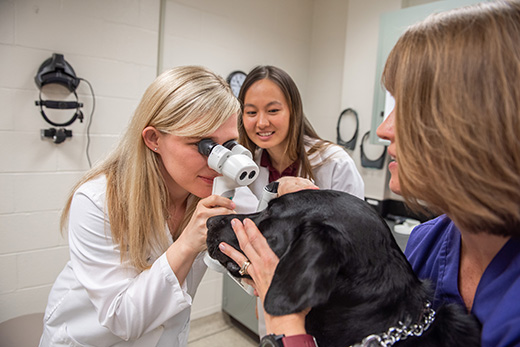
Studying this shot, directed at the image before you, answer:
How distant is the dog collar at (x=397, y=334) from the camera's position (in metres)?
0.75

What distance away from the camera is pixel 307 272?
76 cm

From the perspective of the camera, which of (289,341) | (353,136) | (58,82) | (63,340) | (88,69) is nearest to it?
(289,341)

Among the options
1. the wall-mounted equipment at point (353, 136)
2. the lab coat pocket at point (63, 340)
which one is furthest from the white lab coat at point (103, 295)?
the wall-mounted equipment at point (353, 136)

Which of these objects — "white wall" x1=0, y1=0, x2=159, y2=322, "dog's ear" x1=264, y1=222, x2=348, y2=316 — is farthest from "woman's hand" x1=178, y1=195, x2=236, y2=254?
"white wall" x1=0, y1=0, x2=159, y2=322

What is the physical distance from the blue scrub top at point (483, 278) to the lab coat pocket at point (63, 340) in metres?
1.13

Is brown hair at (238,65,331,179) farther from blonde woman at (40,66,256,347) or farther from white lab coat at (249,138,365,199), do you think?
blonde woman at (40,66,256,347)

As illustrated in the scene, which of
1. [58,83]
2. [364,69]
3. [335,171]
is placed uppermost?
[364,69]

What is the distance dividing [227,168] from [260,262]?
0.32 meters

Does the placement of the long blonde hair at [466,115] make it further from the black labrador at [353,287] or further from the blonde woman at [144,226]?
the blonde woman at [144,226]

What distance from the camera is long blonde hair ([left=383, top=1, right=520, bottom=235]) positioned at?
1.94 feet

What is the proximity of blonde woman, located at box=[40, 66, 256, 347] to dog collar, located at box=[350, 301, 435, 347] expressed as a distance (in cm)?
55

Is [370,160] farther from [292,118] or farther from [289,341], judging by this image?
[289,341]

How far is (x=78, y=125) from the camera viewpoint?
2252mm

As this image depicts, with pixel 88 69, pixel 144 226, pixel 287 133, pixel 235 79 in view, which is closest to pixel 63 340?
pixel 144 226
